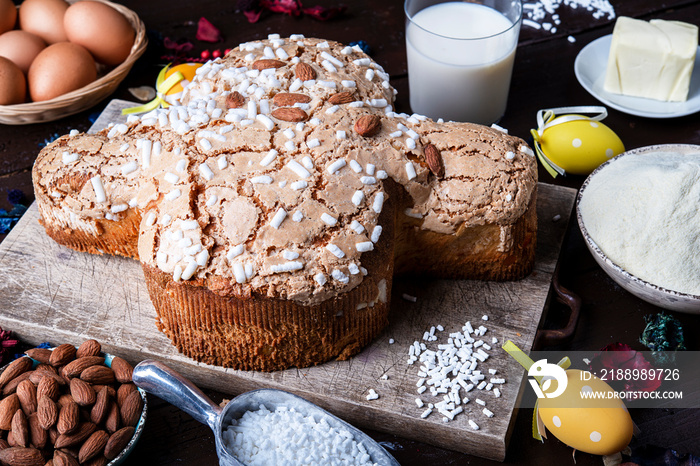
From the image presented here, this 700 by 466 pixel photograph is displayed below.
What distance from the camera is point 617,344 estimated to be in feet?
4.78

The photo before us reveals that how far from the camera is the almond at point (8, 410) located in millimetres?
1258

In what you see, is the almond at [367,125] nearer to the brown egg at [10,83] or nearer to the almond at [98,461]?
the almond at [98,461]

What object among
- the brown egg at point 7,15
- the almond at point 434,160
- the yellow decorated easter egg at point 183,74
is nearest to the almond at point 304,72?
the almond at point 434,160

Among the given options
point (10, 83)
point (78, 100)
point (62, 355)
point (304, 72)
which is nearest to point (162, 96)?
point (78, 100)

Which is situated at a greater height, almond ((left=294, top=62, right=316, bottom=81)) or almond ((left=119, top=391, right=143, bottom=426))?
almond ((left=294, top=62, right=316, bottom=81))

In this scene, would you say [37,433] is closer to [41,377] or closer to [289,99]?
[41,377]

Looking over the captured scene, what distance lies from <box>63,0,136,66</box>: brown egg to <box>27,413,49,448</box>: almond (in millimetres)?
1155

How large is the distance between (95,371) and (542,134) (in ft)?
3.90

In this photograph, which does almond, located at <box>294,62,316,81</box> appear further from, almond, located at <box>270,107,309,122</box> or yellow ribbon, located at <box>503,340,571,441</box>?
yellow ribbon, located at <box>503,340,571,441</box>

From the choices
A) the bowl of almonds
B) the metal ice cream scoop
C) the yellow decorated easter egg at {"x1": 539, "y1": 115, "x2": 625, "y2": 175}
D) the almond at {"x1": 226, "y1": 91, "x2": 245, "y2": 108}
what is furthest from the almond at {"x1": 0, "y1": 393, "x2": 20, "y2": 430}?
the yellow decorated easter egg at {"x1": 539, "y1": 115, "x2": 625, "y2": 175}

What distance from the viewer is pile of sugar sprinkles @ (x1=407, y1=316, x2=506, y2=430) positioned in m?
1.36

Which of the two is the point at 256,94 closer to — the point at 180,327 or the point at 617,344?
the point at 180,327

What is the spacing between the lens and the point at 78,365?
4.45ft

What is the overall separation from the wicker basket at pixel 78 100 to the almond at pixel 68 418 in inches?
37.6
